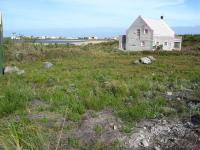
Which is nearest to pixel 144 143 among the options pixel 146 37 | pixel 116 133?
pixel 116 133

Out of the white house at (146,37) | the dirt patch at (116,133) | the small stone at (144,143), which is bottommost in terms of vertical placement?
the small stone at (144,143)

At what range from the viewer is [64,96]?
7777 millimetres

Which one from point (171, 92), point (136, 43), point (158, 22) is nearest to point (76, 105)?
point (171, 92)

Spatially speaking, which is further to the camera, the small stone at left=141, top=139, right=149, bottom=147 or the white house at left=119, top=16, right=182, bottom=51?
the white house at left=119, top=16, right=182, bottom=51

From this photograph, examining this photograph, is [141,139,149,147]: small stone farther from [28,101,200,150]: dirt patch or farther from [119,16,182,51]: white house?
[119,16,182,51]: white house

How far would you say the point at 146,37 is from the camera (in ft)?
141

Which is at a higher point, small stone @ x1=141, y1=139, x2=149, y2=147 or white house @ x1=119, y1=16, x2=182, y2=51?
white house @ x1=119, y1=16, x2=182, y2=51

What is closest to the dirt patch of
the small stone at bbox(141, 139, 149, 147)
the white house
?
the small stone at bbox(141, 139, 149, 147)

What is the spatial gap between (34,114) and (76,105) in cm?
86

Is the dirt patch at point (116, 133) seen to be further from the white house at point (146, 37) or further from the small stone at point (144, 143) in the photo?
the white house at point (146, 37)

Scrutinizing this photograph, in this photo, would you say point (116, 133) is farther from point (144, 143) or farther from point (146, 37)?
point (146, 37)

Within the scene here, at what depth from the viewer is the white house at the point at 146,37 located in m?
42.9

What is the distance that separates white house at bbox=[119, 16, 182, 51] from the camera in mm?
Result: 42875

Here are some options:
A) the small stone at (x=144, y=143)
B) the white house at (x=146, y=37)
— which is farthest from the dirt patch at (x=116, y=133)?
the white house at (x=146, y=37)
